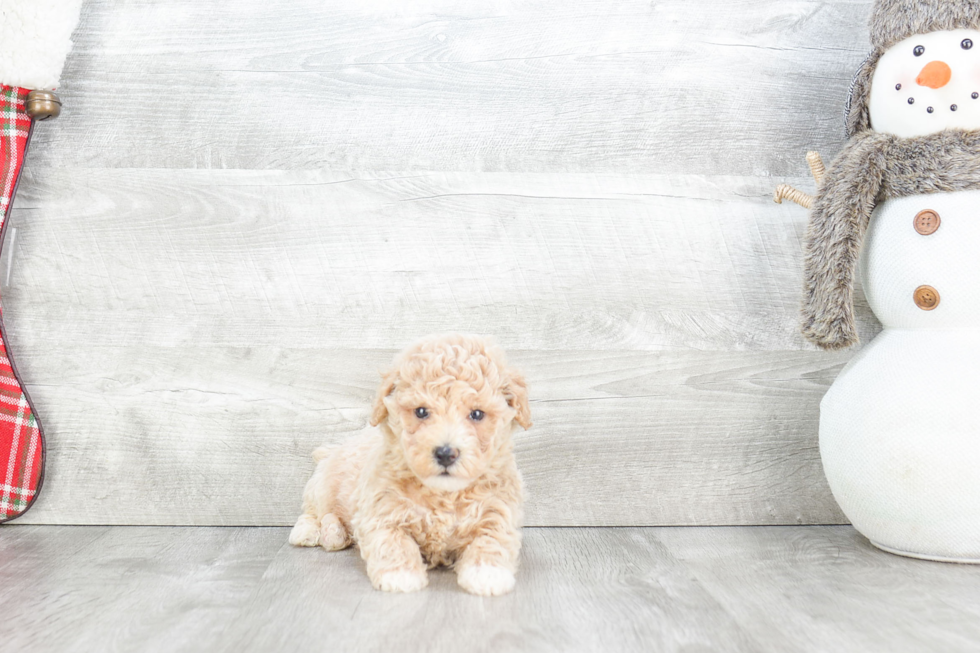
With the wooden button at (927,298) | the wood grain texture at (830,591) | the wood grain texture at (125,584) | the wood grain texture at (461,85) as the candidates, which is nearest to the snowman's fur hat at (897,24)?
the wood grain texture at (461,85)

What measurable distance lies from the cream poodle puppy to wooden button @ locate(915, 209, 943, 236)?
0.60m

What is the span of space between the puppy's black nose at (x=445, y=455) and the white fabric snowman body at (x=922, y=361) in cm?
59

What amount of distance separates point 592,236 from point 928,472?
0.61 meters

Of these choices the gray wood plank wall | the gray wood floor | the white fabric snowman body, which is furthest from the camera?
the gray wood plank wall

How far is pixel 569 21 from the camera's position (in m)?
1.29

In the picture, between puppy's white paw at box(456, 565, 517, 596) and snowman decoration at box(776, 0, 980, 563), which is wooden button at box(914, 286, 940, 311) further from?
puppy's white paw at box(456, 565, 517, 596)

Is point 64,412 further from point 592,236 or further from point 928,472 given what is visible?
point 928,472

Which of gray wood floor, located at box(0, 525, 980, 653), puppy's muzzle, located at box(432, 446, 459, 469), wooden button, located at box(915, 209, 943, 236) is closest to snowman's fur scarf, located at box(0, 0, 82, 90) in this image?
gray wood floor, located at box(0, 525, 980, 653)

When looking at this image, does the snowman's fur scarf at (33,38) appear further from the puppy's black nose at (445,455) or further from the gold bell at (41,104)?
the puppy's black nose at (445,455)

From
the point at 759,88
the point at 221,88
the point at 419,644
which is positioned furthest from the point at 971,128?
the point at 221,88

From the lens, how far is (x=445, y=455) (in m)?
0.89

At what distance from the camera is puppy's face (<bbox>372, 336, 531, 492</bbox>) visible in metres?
0.90

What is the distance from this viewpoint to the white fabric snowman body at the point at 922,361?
1.00 meters

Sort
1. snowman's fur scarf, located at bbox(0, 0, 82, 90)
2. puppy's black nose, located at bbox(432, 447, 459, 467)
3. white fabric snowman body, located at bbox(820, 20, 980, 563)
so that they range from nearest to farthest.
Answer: puppy's black nose, located at bbox(432, 447, 459, 467) → white fabric snowman body, located at bbox(820, 20, 980, 563) → snowman's fur scarf, located at bbox(0, 0, 82, 90)
